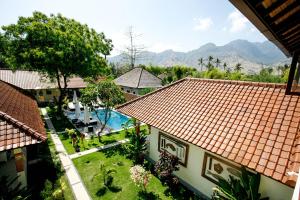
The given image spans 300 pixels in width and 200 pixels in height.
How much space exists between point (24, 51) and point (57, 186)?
1735 centimetres

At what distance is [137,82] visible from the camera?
33594 millimetres

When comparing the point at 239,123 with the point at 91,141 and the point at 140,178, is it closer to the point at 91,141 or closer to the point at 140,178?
the point at 140,178

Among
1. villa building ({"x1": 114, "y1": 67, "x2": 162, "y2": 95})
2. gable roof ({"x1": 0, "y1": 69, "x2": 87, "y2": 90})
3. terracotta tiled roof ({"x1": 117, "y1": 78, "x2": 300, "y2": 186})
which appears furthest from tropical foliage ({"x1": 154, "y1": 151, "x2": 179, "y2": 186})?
gable roof ({"x1": 0, "y1": 69, "x2": 87, "y2": 90})

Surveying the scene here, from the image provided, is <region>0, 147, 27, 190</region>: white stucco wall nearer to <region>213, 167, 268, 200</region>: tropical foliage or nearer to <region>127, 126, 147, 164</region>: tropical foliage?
<region>127, 126, 147, 164</region>: tropical foliage

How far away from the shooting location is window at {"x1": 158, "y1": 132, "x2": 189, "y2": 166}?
1026 cm

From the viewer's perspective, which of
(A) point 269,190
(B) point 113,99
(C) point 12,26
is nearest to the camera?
(A) point 269,190

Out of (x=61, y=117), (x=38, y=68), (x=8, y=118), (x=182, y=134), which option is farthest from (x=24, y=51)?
(x=182, y=134)

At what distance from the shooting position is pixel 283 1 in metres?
2.75

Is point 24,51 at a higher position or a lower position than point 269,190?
higher

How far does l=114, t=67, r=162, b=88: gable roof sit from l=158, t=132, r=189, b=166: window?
21559 millimetres

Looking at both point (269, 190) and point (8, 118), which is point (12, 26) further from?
point (269, 190)

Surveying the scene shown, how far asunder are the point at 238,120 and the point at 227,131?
0.82 m

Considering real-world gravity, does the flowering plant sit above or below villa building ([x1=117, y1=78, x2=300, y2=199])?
below

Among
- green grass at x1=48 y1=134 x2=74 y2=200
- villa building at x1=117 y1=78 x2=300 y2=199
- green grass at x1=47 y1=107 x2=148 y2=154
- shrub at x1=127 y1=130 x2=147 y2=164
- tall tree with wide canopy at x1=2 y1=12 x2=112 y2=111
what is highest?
tall tree with wide canopy at x1=2 y1=12 x2=112 y2=111
